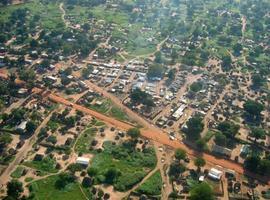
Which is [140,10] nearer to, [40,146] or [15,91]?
[15,91]

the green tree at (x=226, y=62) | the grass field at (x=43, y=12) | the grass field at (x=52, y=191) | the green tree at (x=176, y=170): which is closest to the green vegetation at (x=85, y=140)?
the grass field at (x=52, y=191)

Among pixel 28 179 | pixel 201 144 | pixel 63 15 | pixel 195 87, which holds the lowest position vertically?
pixel 28 179

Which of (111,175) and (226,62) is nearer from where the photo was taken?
(111,175)

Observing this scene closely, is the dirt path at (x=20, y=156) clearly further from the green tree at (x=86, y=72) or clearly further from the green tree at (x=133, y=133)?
the green tree at (x=86, y=72)

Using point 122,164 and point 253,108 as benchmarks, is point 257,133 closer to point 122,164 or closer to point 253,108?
point 253,108

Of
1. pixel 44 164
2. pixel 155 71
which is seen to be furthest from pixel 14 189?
pixel 155 71

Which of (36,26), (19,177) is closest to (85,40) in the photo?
(36,26)

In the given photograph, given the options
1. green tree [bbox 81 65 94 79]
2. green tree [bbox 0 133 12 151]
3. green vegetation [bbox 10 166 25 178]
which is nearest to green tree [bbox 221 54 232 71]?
green tree [bbox 81 65 94 79]
